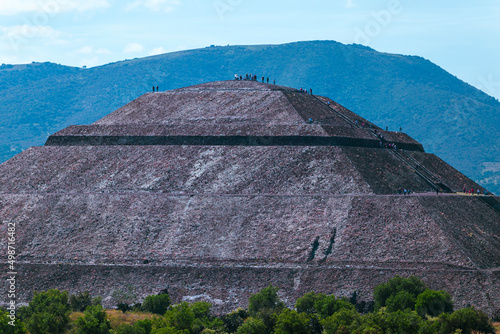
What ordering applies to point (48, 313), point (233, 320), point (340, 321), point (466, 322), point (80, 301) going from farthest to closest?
1. point (80, 301)
2. point (233, 320)
3. point (48, 313)
4. point (466, 322)
5. point (340, 321)

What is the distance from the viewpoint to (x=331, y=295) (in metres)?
56.4

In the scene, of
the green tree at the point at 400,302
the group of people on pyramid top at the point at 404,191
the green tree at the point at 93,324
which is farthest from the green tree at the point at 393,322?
the group of people on pyramid top at the point at 404,191

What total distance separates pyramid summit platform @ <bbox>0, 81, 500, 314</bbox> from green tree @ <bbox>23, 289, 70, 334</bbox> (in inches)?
180

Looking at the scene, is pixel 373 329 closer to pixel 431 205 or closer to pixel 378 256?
pixel 378 256

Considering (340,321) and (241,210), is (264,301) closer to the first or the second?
(340,321)

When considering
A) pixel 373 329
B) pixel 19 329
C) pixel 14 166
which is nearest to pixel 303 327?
pixel 373 329

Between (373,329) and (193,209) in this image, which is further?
(193,209)

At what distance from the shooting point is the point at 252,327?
170ft

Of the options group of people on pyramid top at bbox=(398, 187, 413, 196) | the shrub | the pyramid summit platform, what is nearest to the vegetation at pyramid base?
the shrub

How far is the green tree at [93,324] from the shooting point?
169ft

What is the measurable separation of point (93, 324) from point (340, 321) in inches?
567

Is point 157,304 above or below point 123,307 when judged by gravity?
above

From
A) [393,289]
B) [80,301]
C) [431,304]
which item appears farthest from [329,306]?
[80,301]

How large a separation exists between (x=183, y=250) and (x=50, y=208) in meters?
13.8
